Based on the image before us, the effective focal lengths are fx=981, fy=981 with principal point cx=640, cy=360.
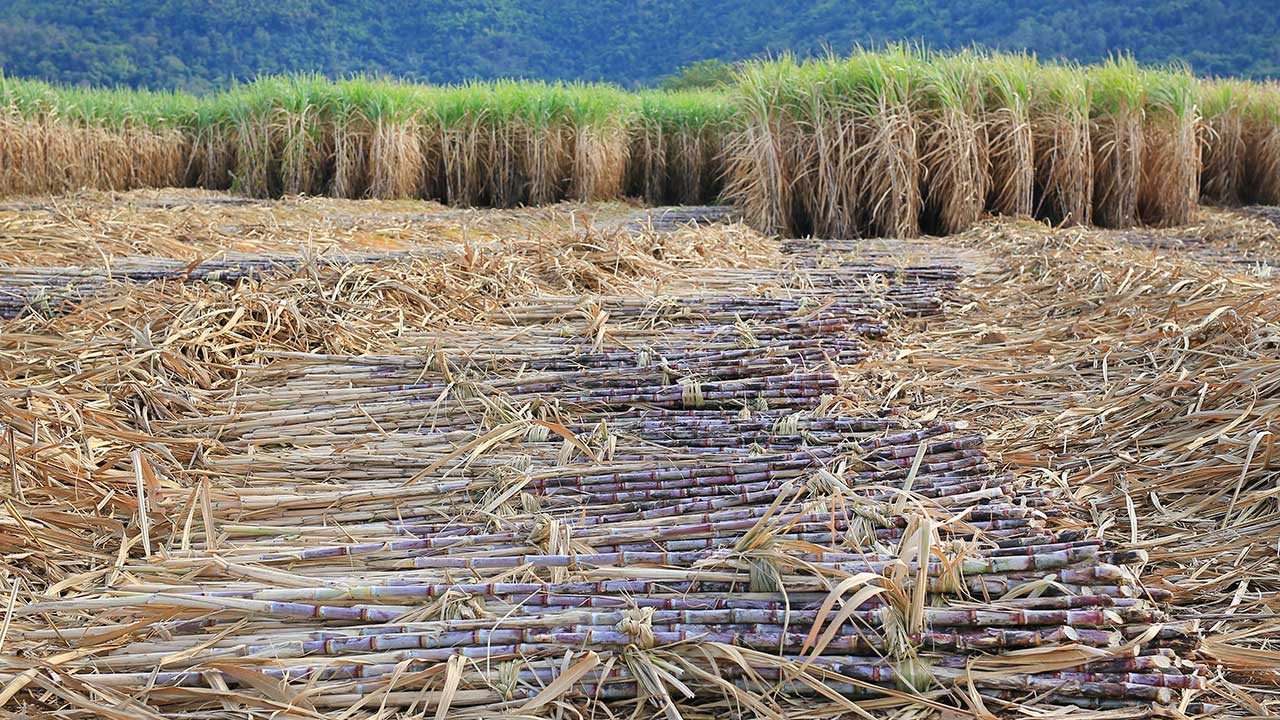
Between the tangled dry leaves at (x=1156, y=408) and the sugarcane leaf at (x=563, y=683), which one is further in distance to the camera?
the tangled dry leaves at (x=1156, y=408)

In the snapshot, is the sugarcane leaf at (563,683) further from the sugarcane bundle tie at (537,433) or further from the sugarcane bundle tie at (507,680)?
the sugarcane bundle tie at (537,433)

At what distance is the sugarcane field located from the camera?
1.48 m

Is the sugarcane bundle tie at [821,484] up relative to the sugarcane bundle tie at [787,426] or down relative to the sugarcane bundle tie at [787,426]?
up

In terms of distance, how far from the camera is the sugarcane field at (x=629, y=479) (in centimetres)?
148

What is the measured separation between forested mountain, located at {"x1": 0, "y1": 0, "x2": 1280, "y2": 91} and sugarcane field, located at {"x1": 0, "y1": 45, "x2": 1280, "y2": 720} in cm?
2772

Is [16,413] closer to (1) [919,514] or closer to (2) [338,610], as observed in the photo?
(2) [338,610]

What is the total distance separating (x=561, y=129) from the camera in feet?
36.4

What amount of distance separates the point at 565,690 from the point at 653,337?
6.83 feet

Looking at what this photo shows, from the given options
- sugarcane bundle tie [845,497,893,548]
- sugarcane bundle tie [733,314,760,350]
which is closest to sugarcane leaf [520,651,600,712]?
sugarcane bundle tie [845,497,893,548]

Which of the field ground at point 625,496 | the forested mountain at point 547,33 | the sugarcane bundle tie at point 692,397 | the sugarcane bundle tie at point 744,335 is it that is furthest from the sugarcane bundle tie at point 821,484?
the forested mountain at point 547,33

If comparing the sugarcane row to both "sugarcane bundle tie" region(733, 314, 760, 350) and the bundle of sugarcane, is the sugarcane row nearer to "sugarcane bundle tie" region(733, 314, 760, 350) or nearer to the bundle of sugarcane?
the bundle of sugarcane

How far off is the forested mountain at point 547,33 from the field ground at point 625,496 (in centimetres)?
2832

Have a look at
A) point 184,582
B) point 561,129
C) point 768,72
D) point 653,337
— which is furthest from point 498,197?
point 184,582

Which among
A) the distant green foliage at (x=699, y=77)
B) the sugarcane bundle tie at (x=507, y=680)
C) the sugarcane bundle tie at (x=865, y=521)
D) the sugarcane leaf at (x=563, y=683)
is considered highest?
the distant green foliage at (x=699, y=77)
